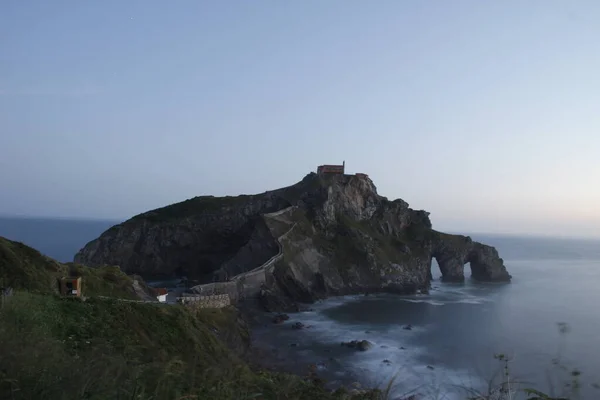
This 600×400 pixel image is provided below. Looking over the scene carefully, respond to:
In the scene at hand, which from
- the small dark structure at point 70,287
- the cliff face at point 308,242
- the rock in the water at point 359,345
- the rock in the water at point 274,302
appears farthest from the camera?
the cliff face at point 308,242

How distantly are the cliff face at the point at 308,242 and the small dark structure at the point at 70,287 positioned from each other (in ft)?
149

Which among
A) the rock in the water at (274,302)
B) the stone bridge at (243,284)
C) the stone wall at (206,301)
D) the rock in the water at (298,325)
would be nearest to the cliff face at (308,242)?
the stone bridge at (243,284)

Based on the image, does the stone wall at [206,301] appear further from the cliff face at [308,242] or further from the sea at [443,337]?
the cliff face at [308,242]

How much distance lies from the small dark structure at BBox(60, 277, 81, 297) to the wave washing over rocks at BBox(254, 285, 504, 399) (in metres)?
16.8

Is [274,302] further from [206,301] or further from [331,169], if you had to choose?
[331,169]

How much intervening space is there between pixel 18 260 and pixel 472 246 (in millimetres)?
87049

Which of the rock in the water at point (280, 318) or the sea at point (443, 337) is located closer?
the sea at point (443, 337)

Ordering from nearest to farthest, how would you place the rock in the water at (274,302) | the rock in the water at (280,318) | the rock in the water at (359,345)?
the rock in the water at (359,345), the rock in the water at (280,318), the rock in the water at (274,302)

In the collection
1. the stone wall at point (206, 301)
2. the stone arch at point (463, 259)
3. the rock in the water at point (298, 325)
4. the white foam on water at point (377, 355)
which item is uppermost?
the stone arch at point (463, 259)

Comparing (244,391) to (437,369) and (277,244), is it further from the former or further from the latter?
(277,244)

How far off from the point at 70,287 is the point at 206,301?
25947 millimetres

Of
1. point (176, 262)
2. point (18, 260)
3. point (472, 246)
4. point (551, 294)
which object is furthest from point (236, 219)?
point (18, 260)

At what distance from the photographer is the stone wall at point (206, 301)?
44.9 metres

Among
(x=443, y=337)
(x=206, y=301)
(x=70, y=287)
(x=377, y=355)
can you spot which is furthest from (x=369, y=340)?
(x=70, y=287)
